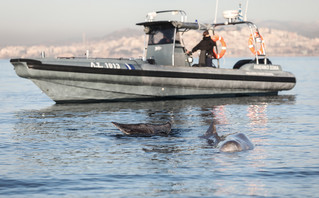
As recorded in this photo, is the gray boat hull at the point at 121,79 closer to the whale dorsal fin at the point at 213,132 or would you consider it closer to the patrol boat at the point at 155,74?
the patrol boat at the point at 155,74

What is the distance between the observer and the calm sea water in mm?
6719

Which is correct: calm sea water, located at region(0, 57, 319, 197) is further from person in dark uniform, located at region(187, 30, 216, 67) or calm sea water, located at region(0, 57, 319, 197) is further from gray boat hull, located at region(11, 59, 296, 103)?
person in dark uniform, located at region(187, 30, 216, 67)

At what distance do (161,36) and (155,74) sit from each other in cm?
211

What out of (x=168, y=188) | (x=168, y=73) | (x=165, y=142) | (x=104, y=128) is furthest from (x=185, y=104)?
(x=168, y=188)

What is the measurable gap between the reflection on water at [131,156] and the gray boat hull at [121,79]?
2.13 m

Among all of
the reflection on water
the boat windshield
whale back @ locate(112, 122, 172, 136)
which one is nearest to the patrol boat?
the boat windshield

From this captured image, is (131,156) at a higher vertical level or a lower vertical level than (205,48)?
lower

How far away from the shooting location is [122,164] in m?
8.15

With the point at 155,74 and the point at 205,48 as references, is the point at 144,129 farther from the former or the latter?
the point at 205,48

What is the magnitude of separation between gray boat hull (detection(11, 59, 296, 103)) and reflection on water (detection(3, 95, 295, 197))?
2.13 m

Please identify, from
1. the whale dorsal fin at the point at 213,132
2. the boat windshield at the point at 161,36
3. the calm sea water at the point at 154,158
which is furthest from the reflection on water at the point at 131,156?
the boat windshield at the point at 161,36

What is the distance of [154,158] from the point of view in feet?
28.2

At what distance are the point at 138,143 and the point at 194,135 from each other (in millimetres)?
1605

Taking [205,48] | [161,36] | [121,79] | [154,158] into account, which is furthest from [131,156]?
[205,48]
